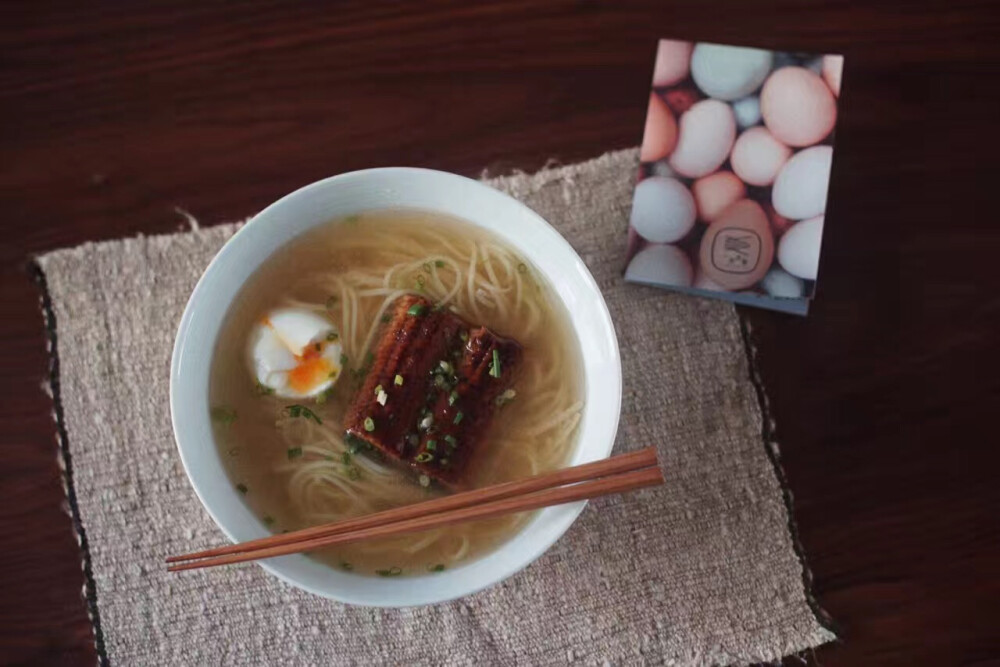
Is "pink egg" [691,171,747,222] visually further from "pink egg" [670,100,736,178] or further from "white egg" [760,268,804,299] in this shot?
"white egg" [760,268,804,299]

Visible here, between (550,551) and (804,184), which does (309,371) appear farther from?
(804,184)

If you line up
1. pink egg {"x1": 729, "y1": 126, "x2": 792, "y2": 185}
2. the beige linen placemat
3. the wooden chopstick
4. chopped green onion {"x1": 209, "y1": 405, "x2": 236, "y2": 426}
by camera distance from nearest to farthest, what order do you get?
the wooden chopstick, chopped green onion {"x1": 209, "y1": 405, "x2": 236, "y2": 426}, the beige linen placemat, pink egg {"x1": 729, "y1": 126, "x2": 792, "y2": 185}

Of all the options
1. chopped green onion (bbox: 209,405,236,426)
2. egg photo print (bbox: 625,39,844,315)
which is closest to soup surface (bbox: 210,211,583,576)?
chopped green onion (bbox: 209,405,236,426)

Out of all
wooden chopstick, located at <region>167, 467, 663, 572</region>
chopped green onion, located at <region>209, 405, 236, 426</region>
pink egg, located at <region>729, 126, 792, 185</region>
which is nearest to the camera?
wooden chopstick, located at <region>167, 467, 663, 572</region>

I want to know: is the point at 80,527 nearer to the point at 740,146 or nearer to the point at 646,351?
the point at 646,351

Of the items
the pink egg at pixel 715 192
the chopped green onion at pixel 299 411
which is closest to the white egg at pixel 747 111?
the pink egg at pixel 715 192

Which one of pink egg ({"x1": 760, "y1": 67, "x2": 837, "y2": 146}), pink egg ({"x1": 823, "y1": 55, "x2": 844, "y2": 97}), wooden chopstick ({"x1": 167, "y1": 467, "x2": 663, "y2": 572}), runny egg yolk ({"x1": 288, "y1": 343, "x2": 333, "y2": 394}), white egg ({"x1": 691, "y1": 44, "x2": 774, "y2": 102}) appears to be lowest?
wooden chopstick ({"x1": 167, "y1": 467, "x2": 663, "y2": 572})

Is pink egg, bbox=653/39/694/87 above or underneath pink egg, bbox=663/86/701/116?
above

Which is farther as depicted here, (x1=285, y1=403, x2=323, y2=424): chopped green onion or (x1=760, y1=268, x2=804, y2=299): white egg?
(x1=760, y1=268, x2=804, y2=299): white egg

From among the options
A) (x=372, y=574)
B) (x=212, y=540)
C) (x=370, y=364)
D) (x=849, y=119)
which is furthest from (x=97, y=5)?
(x=849, y=119)
